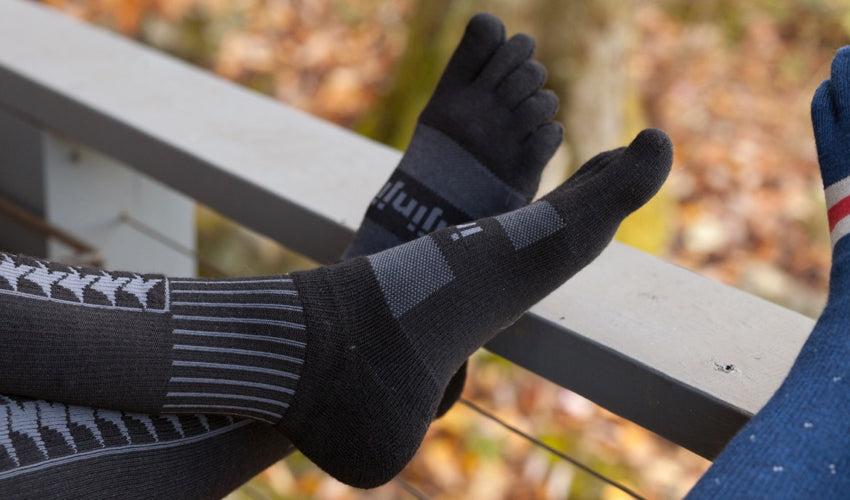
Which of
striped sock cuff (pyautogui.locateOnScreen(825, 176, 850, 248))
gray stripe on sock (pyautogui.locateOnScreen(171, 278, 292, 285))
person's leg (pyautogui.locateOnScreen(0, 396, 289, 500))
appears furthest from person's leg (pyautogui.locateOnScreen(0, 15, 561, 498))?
striped sock cuff (pyautogui.locateOnScreen(825, 176, 850, 248))

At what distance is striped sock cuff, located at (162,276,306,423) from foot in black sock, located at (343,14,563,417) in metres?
0.15

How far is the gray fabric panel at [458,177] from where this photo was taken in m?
0.86

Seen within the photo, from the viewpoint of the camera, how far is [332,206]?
85 cm

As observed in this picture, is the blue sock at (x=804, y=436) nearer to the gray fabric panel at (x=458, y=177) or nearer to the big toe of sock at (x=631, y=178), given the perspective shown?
the big toe of sock at (x=631, y=178)

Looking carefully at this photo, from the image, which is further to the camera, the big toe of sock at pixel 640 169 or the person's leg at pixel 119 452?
the big toe of sock at pixel 640 169

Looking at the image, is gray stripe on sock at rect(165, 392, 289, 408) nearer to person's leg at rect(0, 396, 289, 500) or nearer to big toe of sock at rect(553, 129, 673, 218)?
person's leg at rect(0, 396, 289, 500)

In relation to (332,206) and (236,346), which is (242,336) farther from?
(332,206)

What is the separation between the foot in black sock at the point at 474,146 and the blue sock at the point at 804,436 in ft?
1.09

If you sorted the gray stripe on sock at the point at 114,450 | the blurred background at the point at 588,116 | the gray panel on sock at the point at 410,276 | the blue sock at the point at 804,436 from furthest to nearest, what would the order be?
the blurred background at the point at 588,116 → the gray panel on sock at the point at 410,276 → the gray stripe on sock at the point at 114,450 → the blue sock at the point at 804,436

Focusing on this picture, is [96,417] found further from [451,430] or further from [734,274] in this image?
[734,274]

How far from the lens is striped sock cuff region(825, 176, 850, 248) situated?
67cm

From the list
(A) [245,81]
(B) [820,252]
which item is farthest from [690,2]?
(A) [245,81]

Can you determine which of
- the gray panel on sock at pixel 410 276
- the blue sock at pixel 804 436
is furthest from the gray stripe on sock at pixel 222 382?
the blue sock at pixel 804 436

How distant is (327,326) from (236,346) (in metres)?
0.07
